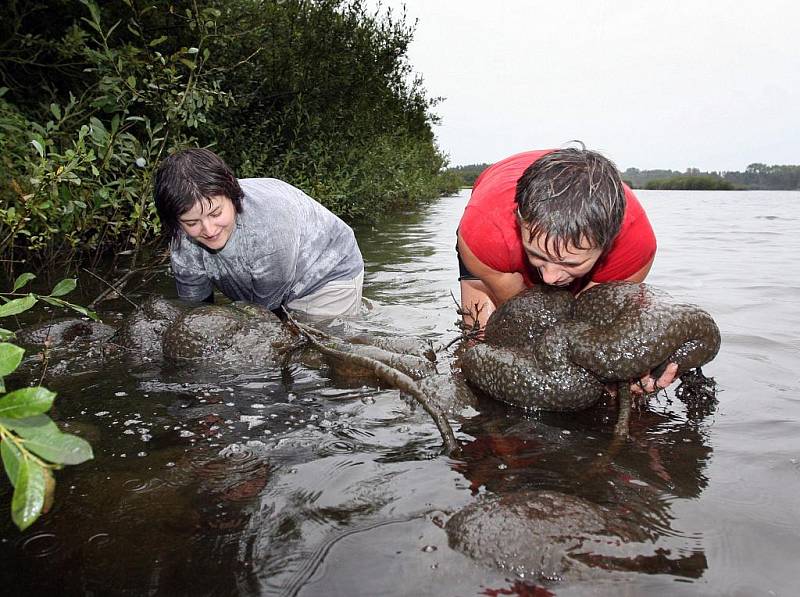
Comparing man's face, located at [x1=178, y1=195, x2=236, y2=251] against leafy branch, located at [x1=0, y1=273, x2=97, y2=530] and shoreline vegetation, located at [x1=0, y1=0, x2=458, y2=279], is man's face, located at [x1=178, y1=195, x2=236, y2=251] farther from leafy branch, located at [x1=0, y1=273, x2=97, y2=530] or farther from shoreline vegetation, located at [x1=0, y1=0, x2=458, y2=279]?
leafy branch, located at [x1=0, y1=273, x2=97, y2=530]

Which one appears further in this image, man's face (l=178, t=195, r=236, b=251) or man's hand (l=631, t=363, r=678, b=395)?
man's face (l=178, t=195, r=236, b=251)

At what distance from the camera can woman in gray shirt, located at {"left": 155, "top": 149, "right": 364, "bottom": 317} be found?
161 inches

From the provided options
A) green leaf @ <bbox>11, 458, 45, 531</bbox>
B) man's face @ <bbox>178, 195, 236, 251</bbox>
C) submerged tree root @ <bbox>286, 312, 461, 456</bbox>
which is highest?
man's face @ <bbox>178, 195, 236, 251</bbox>

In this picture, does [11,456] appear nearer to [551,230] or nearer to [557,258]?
[551,230]

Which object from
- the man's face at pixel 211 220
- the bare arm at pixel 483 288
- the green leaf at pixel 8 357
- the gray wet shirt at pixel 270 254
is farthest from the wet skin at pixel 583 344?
the green leaf at pixel 8 357

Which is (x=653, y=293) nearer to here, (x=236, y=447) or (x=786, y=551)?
(x=786, y=551)

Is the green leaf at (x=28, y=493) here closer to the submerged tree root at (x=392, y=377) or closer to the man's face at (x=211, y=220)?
the submerged tree root at (x=392, y=377)

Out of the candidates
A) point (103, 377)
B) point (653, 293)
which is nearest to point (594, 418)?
point (653, 293)

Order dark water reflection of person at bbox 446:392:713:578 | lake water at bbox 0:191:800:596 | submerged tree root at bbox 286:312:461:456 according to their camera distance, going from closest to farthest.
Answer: lake water at bbox 0:191:800:596, dark water reflection of person at bbox 446:392:713:578, submerged tree root at bbox 286:312:461:456

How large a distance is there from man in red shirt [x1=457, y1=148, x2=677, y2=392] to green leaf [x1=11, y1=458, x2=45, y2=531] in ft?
8.15

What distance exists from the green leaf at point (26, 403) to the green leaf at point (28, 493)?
85mm

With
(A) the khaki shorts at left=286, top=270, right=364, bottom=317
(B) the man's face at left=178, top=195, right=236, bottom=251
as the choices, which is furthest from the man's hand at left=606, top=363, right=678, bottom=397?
(B) the man's face at left=178, top=195, right=236, bottom=251

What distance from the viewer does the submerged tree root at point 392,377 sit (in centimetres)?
295

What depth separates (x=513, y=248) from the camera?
151 inches
